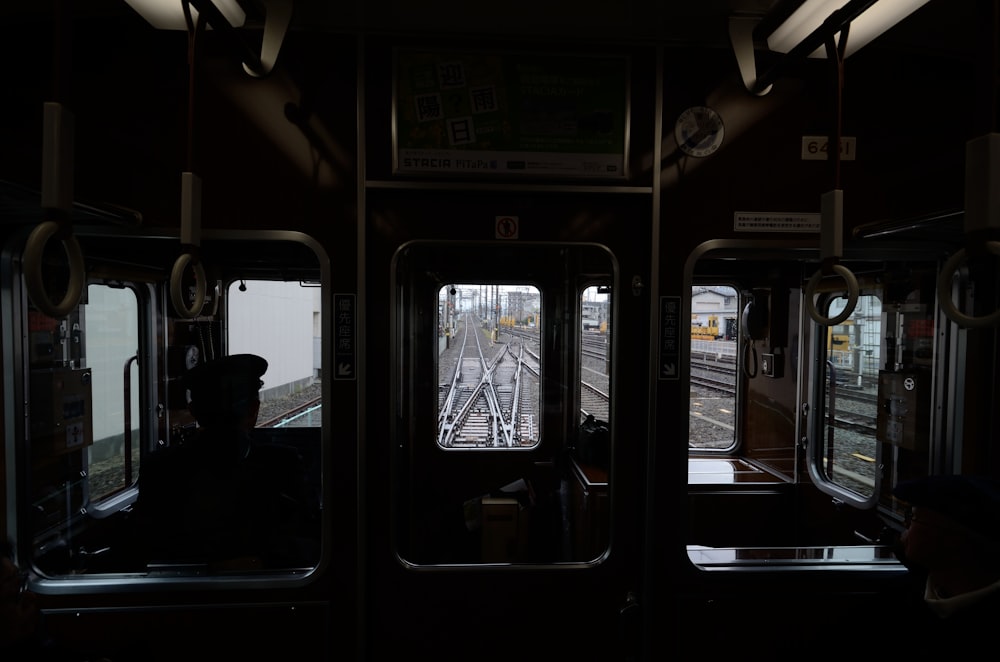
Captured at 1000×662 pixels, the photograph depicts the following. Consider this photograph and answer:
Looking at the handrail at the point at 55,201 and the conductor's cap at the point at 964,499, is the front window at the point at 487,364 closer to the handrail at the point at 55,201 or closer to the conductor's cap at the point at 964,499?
the conductor's cap at the point at 964,499

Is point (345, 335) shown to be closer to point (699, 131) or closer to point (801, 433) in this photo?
point (699, 131)

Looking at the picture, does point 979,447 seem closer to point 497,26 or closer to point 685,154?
point 685,154

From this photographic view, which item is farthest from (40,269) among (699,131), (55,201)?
(699,131)

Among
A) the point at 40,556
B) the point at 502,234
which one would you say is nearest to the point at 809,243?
the point at 502,234

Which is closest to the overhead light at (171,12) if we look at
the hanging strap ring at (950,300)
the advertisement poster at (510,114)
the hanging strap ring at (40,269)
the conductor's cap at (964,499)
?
the advertisement poster at (510,114)

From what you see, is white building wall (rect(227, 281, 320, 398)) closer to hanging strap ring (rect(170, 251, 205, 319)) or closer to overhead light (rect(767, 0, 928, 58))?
hanging strap ring (rect(170, 251, 205, 319))

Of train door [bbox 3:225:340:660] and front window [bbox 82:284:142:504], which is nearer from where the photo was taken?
train door [bbox 3:225:340:660]

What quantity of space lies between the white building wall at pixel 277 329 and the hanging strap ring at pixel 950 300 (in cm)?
196

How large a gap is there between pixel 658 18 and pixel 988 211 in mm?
1266

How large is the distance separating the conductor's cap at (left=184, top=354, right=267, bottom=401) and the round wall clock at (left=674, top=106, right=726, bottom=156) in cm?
218

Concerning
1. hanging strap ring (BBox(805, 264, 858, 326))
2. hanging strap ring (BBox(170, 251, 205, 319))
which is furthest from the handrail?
hanging strap ring (BBox(805, 264, 858, 326))

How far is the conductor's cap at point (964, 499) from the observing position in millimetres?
1447

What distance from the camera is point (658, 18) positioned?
1737 mm

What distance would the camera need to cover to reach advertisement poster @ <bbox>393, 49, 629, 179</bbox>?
181cm
